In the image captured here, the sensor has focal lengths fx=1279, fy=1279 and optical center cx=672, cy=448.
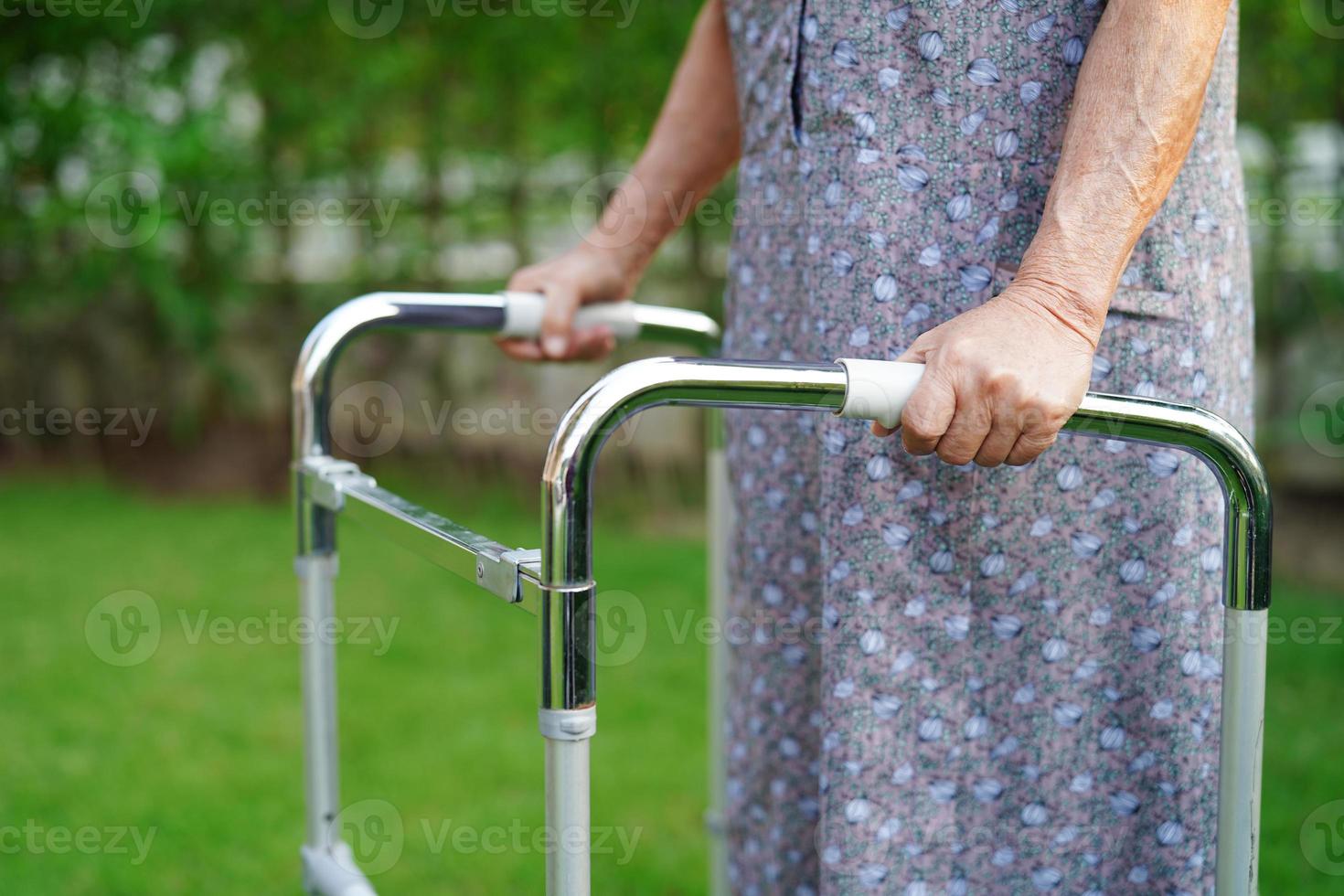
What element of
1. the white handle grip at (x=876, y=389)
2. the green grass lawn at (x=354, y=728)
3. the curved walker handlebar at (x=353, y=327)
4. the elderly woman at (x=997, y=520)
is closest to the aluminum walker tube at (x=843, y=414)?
the white handle grip at (x=876, y=389)

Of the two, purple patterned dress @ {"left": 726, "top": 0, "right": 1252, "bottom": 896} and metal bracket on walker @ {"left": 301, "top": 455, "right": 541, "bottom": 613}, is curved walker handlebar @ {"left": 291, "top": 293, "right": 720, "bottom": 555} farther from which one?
purple patterned dress @ {"left": 726, "top": 0, "right": 1252, "bottom": 896}

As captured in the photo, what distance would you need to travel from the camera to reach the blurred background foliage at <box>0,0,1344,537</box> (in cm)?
413

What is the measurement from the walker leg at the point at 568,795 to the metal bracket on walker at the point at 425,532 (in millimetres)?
78

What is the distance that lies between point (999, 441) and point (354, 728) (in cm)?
216

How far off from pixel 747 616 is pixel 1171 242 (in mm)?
558

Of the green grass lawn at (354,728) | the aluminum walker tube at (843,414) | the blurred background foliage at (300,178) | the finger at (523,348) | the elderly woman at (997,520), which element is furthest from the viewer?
the blurred background foliage at (300,178)

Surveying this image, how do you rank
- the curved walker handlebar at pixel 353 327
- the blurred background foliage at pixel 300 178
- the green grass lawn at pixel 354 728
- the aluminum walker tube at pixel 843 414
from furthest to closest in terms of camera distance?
the blurred background foliage at pixel 300 178 → the green grass lawn at pixel 354 728 → the curved walker handlebar at pixel 353 327 → the aluminum walker tube at pixel 843 414

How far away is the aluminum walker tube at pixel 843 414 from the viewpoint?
823 mm

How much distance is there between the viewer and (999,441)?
872 millimetres

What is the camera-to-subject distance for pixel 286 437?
4.81 meters

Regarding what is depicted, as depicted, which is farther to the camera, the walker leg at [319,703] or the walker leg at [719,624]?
A: the walker leg at [719,624]

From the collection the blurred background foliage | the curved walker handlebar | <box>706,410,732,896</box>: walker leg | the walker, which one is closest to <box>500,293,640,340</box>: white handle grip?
the curved walker handlebar

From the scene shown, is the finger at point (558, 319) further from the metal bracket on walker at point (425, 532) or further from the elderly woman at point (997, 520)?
the elderly woman at point (997, 520)

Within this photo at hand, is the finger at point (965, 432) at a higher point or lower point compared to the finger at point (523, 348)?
lower
